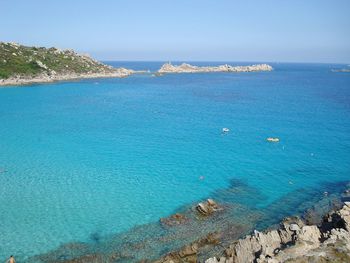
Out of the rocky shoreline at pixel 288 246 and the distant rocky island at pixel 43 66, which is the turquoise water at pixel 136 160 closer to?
the rocky shoreline at pixel 288 246

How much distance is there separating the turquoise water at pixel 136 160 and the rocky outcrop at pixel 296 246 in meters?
8.48

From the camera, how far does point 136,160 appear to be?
41.4m

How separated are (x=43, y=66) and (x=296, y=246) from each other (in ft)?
385

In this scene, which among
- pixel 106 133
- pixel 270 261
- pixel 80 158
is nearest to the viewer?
pixel 270 261

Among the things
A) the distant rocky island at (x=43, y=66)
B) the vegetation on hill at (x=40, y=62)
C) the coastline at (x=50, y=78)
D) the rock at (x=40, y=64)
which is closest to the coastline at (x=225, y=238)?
the coastline at (x=50, y=78)

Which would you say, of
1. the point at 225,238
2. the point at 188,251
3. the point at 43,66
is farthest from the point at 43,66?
the point at 188,251

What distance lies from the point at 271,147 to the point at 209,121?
18.8 m

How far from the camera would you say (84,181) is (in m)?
34.9

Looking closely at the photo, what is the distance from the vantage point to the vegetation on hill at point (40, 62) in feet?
364

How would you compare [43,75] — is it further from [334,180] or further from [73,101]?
[334,180]

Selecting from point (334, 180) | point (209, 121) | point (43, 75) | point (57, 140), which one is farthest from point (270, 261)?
point (43, 75)

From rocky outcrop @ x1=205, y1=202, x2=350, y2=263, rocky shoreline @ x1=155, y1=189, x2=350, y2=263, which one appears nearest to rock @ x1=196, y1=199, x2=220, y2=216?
rocky shoreline @ x1=155, y1=189, x2=350, y2=263

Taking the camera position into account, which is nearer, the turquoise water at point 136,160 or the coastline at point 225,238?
the coastline at point 225,238

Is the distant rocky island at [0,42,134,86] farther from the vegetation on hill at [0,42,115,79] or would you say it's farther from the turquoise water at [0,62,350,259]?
the turquoise water at [0,62,350,259]
